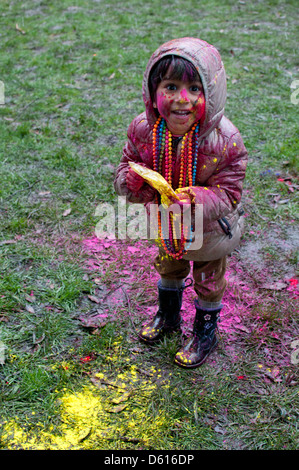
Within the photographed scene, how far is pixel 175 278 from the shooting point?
257cm

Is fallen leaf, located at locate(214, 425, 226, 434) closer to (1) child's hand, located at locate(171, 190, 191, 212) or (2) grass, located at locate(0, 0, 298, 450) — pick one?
(2) grass, located at locate(0, 0, 298, 450)

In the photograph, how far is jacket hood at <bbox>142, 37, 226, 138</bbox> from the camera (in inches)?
70.7

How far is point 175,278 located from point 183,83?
3.69ft

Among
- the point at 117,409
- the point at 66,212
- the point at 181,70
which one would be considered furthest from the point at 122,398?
the point at 66,212

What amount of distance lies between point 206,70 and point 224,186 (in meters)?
0.51

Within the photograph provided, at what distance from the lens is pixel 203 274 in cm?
237

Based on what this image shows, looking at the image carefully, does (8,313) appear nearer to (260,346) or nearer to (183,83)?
(260,346)

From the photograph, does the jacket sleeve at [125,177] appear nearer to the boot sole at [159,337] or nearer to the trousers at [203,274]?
the trousers at [203,274]

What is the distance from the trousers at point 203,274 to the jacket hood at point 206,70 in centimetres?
72

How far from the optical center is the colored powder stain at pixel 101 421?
2.17 metres

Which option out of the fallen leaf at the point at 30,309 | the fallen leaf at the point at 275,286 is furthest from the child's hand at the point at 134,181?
the fallen leaf at the point at 275,286

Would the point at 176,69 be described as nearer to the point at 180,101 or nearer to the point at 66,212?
the point at 180,101

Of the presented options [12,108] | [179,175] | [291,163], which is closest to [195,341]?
[179,175]

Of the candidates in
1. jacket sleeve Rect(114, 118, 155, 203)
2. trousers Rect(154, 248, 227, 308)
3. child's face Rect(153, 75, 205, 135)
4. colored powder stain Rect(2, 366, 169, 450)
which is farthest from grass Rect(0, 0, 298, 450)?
child's face Rect(153, 75, 205, 135)
